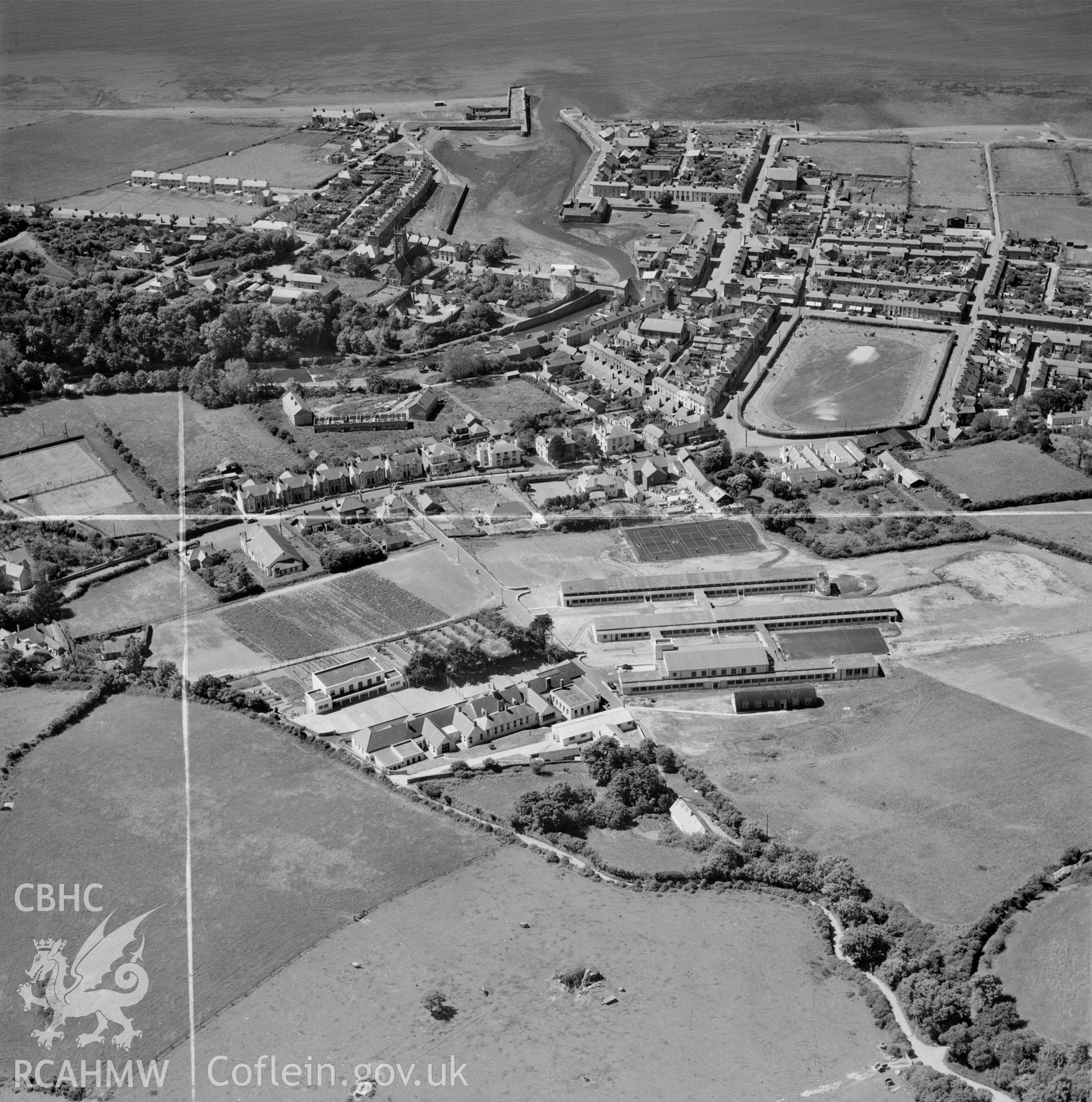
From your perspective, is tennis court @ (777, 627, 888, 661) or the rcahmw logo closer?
the rcahmw logo

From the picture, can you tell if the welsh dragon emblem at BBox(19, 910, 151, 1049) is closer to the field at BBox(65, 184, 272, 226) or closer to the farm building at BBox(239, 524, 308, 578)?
the farm building at BBox(239, 524, 308, 578)

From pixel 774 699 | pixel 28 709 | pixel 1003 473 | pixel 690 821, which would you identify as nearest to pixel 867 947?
pixel 690 821

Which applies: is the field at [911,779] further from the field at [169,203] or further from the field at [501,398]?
the field at [169,203]

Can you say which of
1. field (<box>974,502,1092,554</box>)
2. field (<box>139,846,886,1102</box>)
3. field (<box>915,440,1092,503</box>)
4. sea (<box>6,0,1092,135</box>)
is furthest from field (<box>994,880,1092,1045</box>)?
sea (<box>6,0,1092,135</box>)

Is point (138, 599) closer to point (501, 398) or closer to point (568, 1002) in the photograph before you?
point (501, 398)

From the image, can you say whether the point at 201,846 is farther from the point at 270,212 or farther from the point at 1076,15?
the point at 1076,15

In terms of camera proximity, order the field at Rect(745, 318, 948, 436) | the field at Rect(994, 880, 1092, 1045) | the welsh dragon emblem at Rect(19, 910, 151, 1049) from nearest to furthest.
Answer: the welsh dragon emblem at Rect(19, 910, 151, 1049)
the field at Rect(994, 880, 1092, 1045)
the field at Rect(745, 318, 948, 436)

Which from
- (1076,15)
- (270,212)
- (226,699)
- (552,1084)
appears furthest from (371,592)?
(1076,15)
